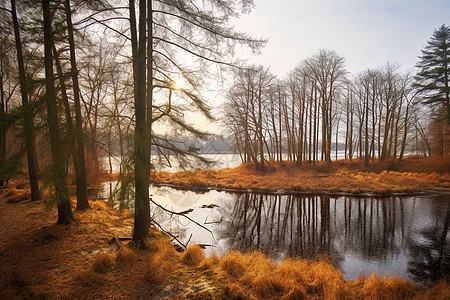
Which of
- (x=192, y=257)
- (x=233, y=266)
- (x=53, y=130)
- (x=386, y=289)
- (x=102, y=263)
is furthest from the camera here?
(x=53, y=130)

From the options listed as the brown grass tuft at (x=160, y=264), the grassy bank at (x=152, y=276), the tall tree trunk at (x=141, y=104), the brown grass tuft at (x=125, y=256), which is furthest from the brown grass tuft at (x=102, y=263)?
the tall tree trunk at (x=141, y=104)

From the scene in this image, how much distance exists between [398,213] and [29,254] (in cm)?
1473

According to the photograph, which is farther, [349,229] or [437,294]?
[349,229]

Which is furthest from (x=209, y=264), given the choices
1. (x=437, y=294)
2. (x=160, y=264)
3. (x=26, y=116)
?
(x=26, y=116)

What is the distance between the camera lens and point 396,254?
20.7 ft

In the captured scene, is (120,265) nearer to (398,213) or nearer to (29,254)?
(29,254)

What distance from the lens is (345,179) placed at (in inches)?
699

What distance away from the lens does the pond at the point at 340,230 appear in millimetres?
5957

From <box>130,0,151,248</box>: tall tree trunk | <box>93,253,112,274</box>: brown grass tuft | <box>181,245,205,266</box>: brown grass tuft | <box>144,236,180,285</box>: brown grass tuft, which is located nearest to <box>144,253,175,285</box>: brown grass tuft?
<box>144,236,180,285</box>: brown grass tuft

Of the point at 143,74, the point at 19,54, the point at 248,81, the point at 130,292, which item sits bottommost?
the point at 130,292

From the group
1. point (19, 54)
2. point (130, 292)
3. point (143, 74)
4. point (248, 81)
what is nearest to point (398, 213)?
point (130, 292)

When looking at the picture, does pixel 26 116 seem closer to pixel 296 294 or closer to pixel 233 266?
pixel 233 266

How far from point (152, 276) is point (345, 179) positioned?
59.5 feet

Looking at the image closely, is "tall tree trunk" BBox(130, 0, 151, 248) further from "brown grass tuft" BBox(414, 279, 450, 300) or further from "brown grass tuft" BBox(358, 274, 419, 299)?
"brown grass tuft" BBox(414, 279, 450, 300)
